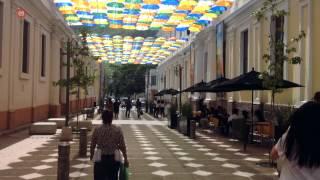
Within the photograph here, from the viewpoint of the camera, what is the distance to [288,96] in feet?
57.6

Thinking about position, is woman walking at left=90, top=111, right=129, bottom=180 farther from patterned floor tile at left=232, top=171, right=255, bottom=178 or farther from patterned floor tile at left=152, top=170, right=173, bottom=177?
patterned floor tile at left=232, top=171, right=255, bottom=178

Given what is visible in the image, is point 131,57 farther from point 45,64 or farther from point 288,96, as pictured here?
point 288,96

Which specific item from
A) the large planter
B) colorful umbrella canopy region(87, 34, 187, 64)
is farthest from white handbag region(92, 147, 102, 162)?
colorful umbrella canopy region(87, 34, 187, 64)

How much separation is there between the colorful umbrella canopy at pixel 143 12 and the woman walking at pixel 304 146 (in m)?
18.4

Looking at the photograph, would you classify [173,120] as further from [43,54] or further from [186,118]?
[43,54]

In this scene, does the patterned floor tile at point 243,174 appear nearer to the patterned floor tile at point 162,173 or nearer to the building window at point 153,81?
the patterned floor tile at point 162,173

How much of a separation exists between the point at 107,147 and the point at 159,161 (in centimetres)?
579

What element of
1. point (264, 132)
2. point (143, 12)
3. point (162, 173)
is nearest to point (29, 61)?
point (143, 12)

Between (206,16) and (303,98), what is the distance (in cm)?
1168

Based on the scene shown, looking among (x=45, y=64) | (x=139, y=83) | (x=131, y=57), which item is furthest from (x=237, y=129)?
(x=139, y=83)

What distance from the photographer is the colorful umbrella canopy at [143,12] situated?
22938mm

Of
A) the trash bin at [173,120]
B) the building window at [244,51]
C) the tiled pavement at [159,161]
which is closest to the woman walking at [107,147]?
the tiled pavement at [159,161]

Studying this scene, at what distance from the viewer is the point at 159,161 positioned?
1191 centimetres

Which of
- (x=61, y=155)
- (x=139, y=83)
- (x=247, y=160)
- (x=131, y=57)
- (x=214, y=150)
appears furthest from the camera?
(x=139, y=83)
